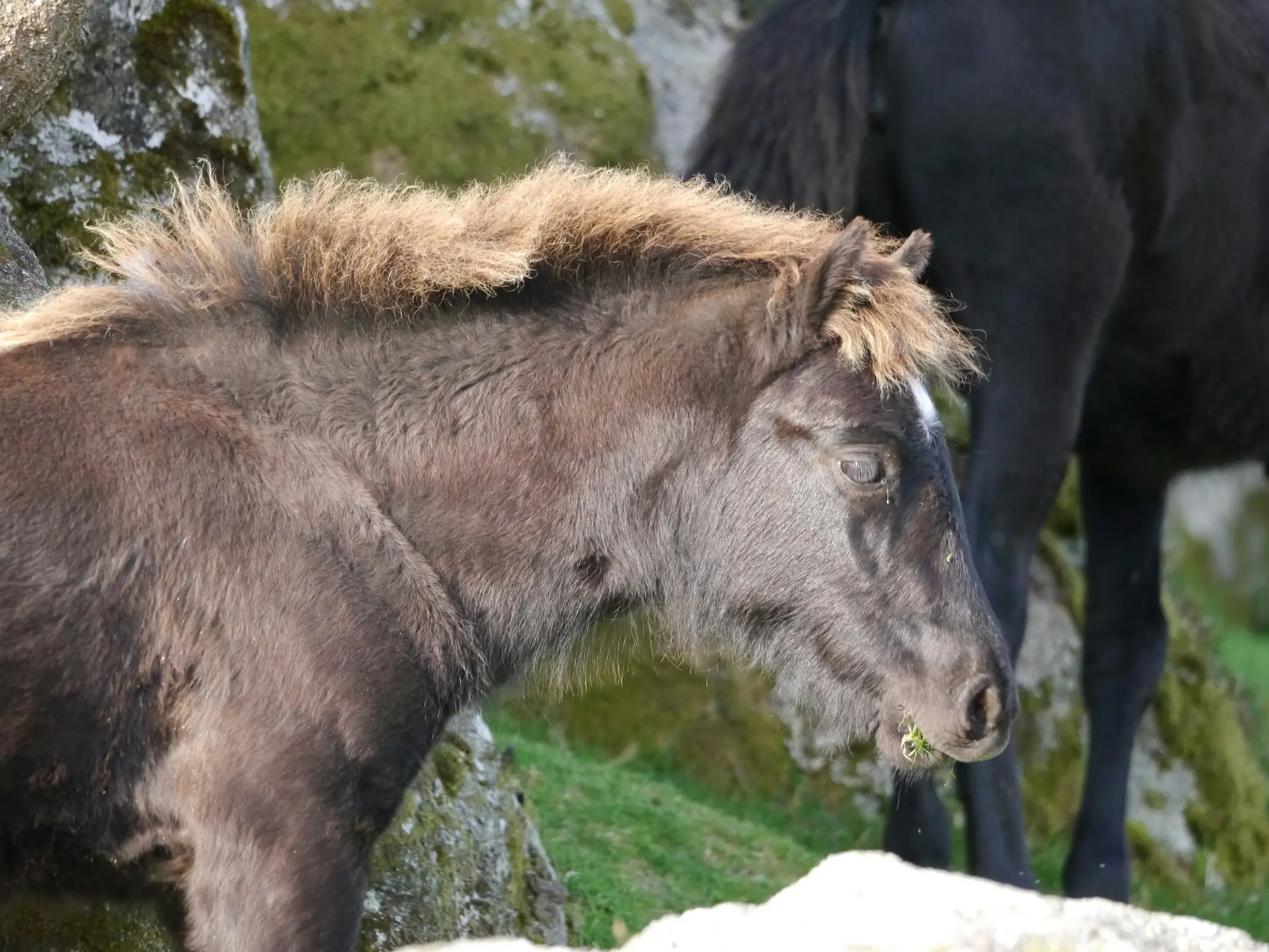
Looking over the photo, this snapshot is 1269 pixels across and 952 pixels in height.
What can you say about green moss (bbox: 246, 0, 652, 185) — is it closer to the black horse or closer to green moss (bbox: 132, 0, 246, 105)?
the black horse

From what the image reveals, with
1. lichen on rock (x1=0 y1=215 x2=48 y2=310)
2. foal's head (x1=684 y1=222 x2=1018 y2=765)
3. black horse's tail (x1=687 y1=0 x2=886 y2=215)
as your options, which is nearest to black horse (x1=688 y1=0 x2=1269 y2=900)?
black horse's tail (x1=687 y1=0 x2=886 y2=215)

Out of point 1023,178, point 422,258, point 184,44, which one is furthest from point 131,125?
point 1023,178

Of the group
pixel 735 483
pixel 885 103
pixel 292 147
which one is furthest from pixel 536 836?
pixel 292 147

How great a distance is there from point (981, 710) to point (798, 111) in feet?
8.49

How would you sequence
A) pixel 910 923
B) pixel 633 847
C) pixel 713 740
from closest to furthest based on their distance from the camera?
1. pixel 910 923
2. pixel 633 847
3. pixel 713 740

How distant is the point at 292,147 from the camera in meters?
8.12

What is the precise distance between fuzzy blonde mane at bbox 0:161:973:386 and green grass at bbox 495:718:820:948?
8.01 feet

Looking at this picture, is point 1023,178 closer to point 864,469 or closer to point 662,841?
point 864,469

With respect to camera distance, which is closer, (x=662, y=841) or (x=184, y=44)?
(x=184, y=44)

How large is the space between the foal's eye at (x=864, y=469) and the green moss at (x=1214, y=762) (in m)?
5.44

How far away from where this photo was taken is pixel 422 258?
3.78m

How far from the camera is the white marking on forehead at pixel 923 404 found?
12.7 feet

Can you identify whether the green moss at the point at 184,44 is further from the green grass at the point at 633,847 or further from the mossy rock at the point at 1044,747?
the mossy rock at the point at 1044,747

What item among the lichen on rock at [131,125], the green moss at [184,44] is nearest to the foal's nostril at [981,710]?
the lichen on rock at [131,125]
